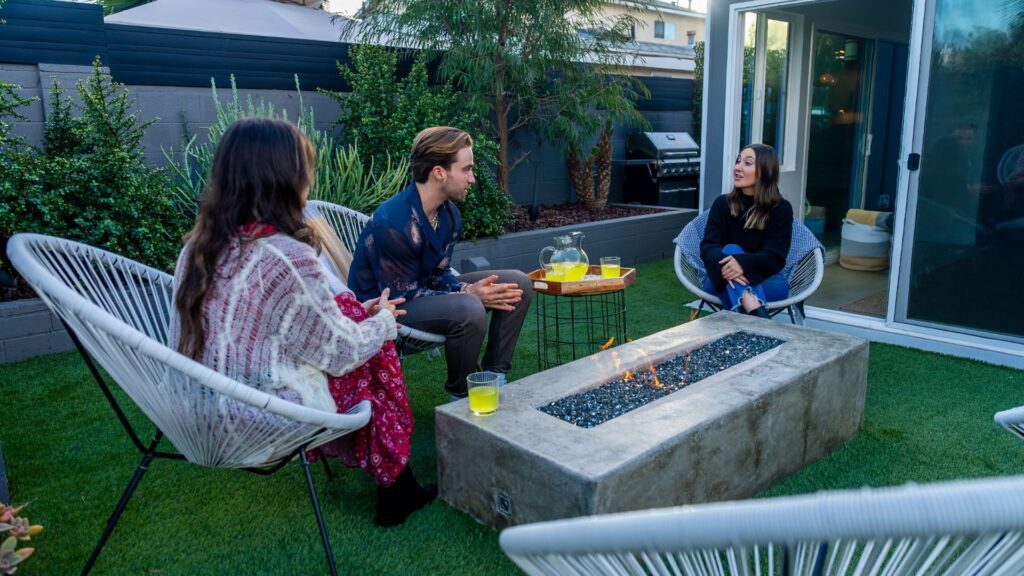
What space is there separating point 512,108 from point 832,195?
3.44 metres

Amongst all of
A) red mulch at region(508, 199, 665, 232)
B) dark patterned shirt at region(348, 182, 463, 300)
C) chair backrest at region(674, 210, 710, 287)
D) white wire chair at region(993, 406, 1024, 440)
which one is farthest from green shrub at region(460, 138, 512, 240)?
white wire chair at region(993, 406, 1024, 440)

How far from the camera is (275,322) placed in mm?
1860

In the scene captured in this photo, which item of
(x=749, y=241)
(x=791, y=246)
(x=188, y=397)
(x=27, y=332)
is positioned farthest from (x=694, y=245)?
(x=27, y=332)

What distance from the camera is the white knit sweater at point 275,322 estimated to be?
6.02 ft

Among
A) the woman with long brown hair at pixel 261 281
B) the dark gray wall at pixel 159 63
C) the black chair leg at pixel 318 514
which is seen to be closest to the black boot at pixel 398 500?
the black chair leg at pixel 318 514

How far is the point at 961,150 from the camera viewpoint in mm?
3996

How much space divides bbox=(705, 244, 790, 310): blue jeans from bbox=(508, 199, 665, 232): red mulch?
2784 mm

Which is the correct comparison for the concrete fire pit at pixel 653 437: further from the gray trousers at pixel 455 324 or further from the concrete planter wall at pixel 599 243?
the concrete planter wall at pixel 599 243

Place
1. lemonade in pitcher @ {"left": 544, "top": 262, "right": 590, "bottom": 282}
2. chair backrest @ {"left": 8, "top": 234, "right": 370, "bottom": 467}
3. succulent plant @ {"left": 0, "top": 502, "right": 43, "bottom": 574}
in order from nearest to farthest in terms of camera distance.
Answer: succulent plant @ {"left": 0, "top": 502, "right": 43, "bottom": 574} → chair backrest @ {"left": 8, "top": 234, "right": 370, "bottom": 467} → lemonade in pitcher @ {"left": 544, "top": 262, "right": 590, "bottom": 282}

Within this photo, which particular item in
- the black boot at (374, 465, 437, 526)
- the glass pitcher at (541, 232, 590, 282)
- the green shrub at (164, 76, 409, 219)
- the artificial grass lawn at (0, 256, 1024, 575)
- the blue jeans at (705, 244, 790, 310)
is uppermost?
the green shrub at (164, 76, 409, 219)

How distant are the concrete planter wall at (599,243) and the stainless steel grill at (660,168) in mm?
646

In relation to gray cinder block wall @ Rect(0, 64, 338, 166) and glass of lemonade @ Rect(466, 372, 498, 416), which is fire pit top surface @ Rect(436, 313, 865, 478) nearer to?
glass of lemonade @ Rect(466, 372, 498, 416)

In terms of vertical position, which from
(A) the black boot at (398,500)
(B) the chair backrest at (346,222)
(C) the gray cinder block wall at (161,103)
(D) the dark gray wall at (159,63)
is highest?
(D) the dark gray wall at (159,63)

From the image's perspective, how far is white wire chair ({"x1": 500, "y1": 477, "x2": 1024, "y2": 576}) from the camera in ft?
2.18
